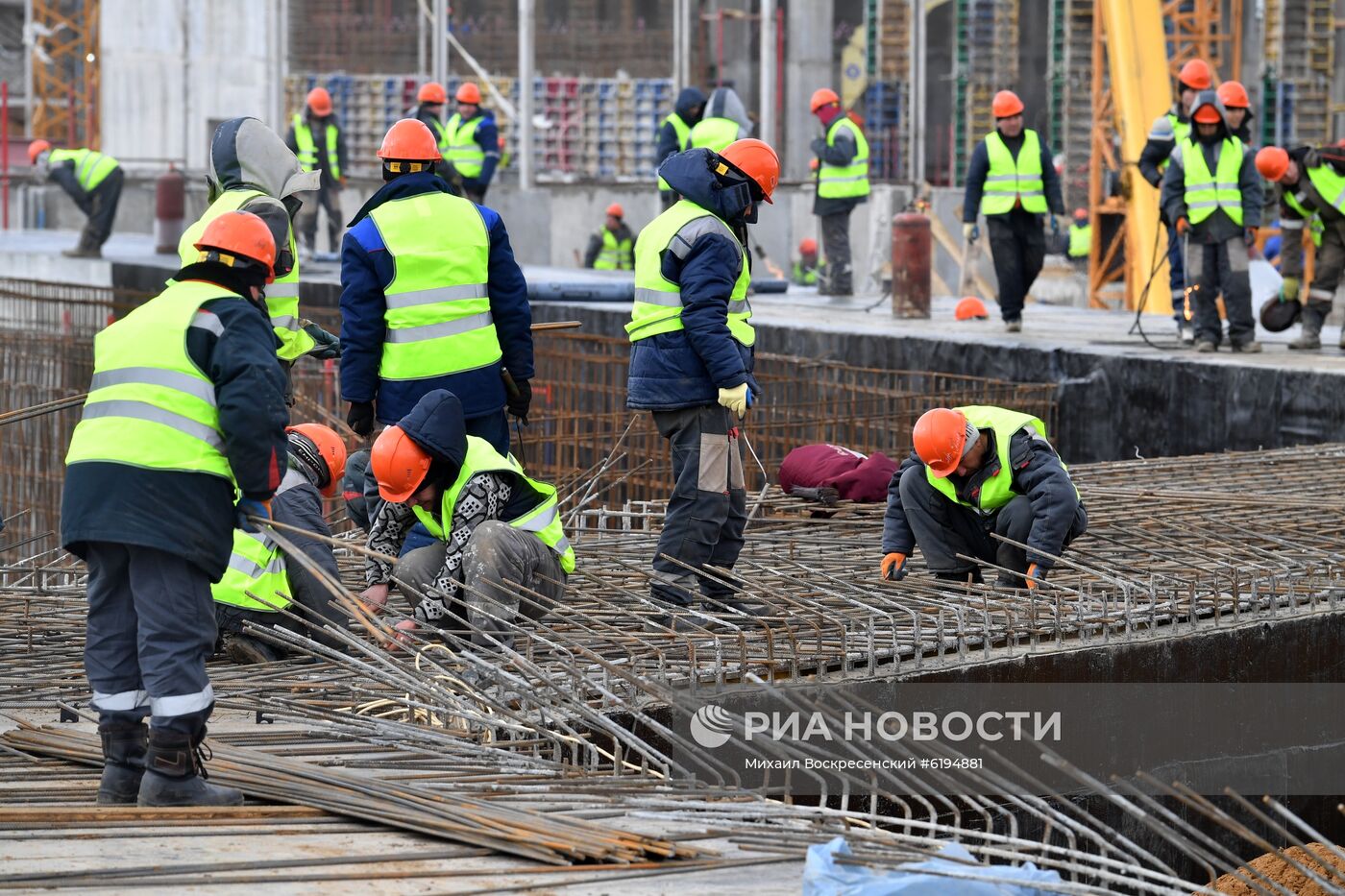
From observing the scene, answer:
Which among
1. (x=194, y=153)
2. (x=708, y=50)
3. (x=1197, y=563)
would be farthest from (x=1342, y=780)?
(x=708, y=50)

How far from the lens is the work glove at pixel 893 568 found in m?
6.98

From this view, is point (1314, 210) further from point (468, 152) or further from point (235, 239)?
point (235, 239)

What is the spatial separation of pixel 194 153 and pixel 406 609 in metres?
22.8

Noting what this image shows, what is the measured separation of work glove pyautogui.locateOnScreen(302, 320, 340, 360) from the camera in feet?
23.8

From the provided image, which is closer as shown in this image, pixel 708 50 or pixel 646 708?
pixel 646 708

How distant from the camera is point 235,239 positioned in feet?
14.9

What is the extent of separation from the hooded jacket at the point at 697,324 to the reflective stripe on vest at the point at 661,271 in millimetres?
24

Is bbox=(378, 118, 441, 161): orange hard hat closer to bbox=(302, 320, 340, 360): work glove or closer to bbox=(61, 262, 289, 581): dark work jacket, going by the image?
bbox=(302, 320, 340, 360): work glove

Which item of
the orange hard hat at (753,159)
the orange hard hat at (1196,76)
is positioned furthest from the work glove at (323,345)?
the orange hard hat at (1196,76)

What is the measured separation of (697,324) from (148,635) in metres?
2.57

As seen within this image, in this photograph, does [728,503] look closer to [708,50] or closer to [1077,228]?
[1077,228]

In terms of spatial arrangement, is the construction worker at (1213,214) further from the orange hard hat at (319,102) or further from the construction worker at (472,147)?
the orange hard hat at (319,102)

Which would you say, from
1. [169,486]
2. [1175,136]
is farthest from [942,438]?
[1175,136]

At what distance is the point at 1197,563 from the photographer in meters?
7.45
